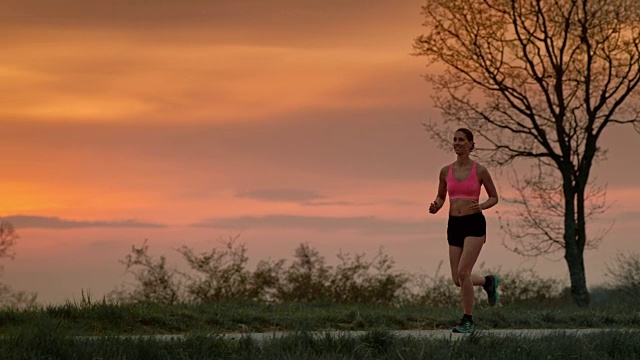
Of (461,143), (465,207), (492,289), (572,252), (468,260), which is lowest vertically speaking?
(492,289)

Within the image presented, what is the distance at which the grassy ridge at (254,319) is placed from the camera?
44.0 ft

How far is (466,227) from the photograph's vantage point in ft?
40.9

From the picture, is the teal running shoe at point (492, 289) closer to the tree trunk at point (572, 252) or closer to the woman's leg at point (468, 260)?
the woman's leg at point (468, 260)

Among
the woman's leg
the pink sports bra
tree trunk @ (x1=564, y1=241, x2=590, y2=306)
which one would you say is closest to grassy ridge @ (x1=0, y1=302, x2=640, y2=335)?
the woman's leg

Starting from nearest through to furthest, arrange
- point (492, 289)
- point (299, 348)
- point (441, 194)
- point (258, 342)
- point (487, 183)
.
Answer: point (299, 348) < point (258, 342) < point (487, 183) < point (441, 194) < point (492, 289)

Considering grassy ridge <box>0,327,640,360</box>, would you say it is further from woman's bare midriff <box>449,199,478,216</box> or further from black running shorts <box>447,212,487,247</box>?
woman's bare midriff <box>449,199,478,216</box>

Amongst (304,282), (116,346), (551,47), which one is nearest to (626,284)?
(551,47)

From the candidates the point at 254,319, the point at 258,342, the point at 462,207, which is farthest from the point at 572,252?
the point at 258,342

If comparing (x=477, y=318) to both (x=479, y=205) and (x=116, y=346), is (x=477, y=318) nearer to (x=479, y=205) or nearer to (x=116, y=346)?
(x=479, y=205)

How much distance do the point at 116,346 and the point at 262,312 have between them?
22.8ft

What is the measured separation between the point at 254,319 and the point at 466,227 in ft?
14.1

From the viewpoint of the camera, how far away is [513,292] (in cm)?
2450

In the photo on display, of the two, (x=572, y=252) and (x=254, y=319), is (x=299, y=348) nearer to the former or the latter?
(x=254, y=319)

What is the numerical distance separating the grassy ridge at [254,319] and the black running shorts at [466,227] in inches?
86.9
